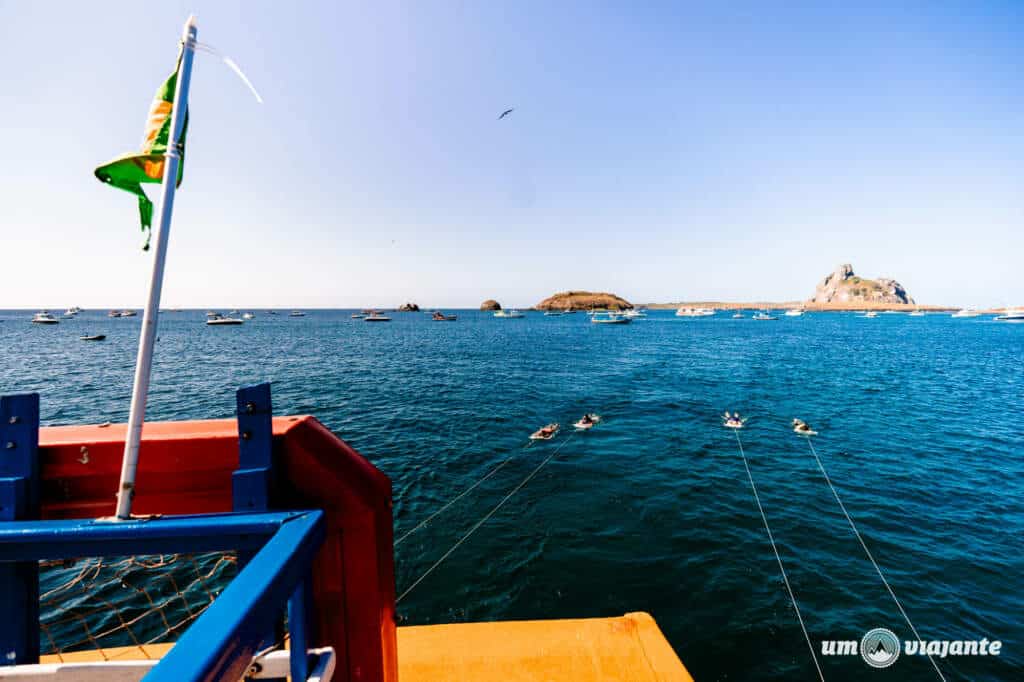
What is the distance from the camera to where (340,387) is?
93.5 ft

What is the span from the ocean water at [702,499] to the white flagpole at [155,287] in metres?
Answer: 7.15

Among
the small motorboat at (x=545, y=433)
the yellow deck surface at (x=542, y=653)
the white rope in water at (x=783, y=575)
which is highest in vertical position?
the yellow deck surface at (x=542, y=653)

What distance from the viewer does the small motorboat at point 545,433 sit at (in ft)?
58.1

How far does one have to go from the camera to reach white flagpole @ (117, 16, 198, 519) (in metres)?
1.79

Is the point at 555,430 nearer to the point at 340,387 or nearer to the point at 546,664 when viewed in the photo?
the point at 546,664

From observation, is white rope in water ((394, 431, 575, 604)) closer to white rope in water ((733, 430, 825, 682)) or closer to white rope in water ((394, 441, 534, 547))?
white rope in water ((394, 441, 534, 547))

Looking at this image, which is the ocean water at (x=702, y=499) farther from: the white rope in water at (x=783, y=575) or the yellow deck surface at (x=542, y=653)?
the yellow deck surface at (x=542, y=653)

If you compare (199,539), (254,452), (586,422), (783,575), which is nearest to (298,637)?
(199,539)

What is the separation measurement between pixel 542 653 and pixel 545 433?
14.6 m

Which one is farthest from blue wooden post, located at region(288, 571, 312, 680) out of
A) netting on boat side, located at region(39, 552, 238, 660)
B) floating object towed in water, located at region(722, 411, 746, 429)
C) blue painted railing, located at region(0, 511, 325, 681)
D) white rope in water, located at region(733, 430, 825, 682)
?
floating object towed in water, located at region(722, 411, 746, 429)

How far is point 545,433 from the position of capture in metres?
18.0

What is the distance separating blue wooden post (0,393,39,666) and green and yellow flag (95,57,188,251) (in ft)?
4.76

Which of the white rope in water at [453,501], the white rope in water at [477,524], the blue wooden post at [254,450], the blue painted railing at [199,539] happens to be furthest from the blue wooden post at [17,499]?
the white rope in water at [453,501]

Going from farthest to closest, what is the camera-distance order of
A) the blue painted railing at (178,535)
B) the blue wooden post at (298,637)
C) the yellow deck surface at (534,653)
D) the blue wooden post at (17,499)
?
the yellow deck surface at (534,653)
the blue wooden post at (17,499)
the blue wooden post at (298,637)
the blue painted railing at (178,535)
